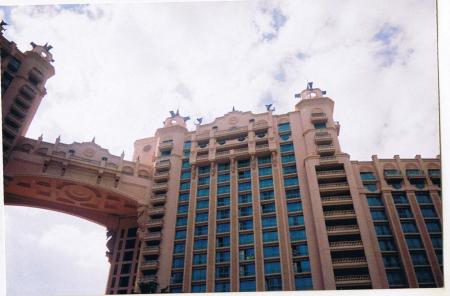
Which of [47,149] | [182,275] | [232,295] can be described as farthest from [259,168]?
[232,295]

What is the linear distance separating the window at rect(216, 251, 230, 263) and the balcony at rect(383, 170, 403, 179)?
13.9 m

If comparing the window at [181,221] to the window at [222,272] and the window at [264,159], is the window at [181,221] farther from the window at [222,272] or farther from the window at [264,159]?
the window at [264,159]

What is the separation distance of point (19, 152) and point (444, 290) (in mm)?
27763

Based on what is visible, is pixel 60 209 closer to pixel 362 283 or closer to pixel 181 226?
pixel 181 226

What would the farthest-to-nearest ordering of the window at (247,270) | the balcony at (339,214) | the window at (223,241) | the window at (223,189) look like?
the window at (223,189) < the window at (223,241) < the balcony at (339,214) < the window at (247,270)

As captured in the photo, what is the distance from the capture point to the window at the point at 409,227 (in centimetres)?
2612

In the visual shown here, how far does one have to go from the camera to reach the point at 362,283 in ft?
74.8

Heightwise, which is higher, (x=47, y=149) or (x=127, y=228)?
(x=47, y=149)

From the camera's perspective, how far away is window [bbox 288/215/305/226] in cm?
2639

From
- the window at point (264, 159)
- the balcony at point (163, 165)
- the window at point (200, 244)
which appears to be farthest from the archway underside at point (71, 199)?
the window at point (264, 159)

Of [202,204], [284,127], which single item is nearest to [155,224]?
[202,204]

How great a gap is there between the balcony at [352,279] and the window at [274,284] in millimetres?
3694

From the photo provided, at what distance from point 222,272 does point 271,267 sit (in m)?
3.51

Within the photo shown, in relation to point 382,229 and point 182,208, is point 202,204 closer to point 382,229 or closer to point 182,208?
point 182,208
